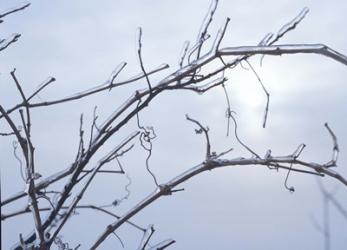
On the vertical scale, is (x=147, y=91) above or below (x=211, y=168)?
above

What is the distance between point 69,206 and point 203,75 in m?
0.42

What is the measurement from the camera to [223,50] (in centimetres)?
139

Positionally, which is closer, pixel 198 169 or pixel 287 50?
pixel 287 50

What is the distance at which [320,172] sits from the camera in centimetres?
145

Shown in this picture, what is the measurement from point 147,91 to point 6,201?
1.61ft

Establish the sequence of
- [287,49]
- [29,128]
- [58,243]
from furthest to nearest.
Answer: [58,243], [29,128], [287,49]

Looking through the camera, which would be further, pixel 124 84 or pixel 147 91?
pixel 124 84

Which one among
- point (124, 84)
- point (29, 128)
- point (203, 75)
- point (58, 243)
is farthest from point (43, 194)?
point (203, 75)

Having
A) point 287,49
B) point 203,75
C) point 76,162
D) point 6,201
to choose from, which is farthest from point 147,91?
point 6,201

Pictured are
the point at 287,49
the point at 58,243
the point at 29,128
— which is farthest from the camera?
the point at 58,243

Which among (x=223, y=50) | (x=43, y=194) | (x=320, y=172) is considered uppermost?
(x=223, y=50)

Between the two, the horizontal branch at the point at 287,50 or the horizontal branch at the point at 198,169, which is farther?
the horizontal branch at the point at 198,169

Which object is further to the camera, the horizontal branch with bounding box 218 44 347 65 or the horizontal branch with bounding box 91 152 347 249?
the horizontal branch with bounding box 91 152 347 249

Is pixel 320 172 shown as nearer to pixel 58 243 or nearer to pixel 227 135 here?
pixel 227 135
